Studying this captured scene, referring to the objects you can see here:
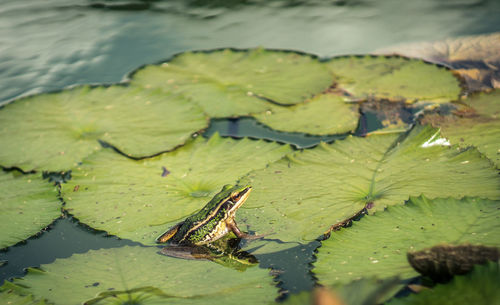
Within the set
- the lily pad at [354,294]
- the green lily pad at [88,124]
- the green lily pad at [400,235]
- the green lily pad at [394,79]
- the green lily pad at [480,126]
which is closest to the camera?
the lily pad at [354,294]

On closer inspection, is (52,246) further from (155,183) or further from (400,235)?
(400,235)

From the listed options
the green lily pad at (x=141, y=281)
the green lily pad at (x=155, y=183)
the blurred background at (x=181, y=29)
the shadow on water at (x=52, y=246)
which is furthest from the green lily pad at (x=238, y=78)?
the green lily pad at (x=141, y=281)

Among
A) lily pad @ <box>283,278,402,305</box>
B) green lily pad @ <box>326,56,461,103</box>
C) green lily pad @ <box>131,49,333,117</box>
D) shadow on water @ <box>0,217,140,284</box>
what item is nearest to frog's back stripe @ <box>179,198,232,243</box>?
shadow on water @ <box>0,217,140,284</box>

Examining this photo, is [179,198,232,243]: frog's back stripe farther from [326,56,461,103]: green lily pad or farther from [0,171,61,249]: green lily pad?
[326,56,461,103]: green lily pad

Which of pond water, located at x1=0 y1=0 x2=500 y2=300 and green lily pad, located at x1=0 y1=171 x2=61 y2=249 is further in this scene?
pond water, located at x1=0 y1=0 x2=500 y2=300

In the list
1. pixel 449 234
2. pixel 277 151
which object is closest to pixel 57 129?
pixel 277 151

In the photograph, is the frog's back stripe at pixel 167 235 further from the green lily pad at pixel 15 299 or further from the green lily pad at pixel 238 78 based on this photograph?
the green lily pad at pixel 238 78
